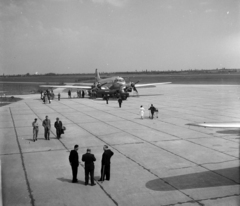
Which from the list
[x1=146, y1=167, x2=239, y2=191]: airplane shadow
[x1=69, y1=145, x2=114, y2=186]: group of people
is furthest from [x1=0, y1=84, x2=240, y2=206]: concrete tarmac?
[x1=69, y1=145, x2=114, y2=186]: group of people

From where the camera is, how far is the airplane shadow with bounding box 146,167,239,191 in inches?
358

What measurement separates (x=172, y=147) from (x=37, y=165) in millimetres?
6952

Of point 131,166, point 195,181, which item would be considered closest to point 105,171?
point 131,166

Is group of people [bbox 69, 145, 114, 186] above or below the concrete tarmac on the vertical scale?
above

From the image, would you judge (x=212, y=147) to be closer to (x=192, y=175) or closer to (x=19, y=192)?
(x=192, y=175)

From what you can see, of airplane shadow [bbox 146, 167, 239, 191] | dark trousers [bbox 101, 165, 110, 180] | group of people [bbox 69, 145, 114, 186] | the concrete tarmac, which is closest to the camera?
the concrete tarmac

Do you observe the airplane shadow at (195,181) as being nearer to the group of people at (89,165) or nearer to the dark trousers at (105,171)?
the dark trousers at (105,171)

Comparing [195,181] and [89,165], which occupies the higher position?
[89,165]

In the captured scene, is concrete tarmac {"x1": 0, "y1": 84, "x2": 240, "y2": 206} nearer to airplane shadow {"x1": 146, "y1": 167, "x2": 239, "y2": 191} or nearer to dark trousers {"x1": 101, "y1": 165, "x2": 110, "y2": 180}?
airplane shadow {"x1": 146, "y1": 167, "x2": 239, "y2": 191}

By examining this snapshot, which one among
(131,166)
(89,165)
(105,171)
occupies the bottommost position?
(131,166)

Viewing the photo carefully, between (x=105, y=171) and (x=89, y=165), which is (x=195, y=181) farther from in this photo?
(x=89, y=165)

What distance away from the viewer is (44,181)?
967 cm

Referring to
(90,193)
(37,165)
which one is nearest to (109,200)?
(90,193)

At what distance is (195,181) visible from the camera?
374 inches
